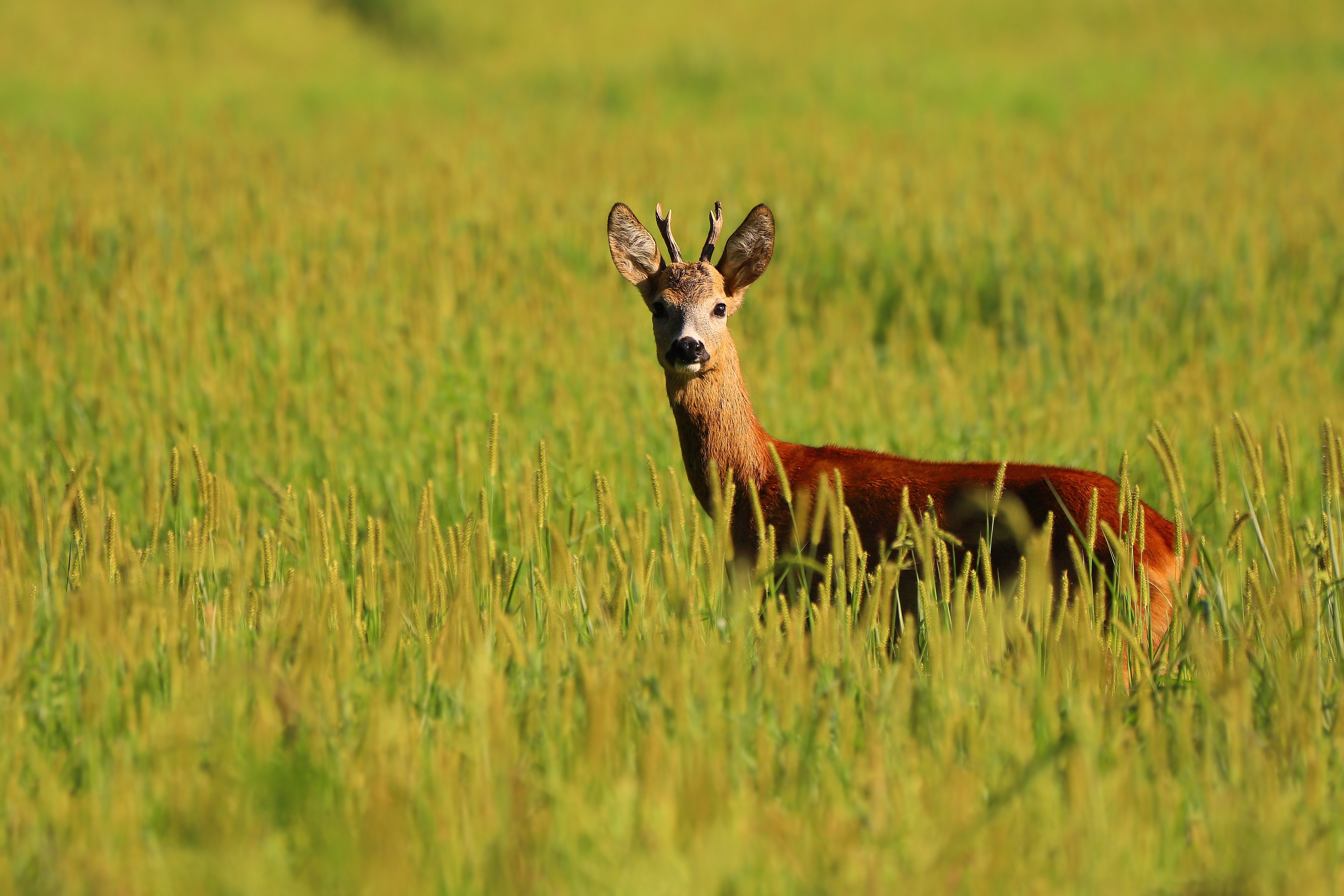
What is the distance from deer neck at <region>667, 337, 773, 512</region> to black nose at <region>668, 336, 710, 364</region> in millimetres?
179

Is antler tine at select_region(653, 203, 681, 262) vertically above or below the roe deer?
above

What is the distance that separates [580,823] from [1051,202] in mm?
9364

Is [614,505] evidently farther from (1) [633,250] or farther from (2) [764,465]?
(1) [633,250]

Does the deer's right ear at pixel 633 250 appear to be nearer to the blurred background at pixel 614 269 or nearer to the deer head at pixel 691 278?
the deer head at pixel 691 278

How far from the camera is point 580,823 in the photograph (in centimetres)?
198

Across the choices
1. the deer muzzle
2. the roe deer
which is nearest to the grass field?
the roe deer

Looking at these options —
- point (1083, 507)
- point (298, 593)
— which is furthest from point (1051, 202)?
point (298, 593)

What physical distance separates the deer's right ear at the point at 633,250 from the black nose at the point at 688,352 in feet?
1.35

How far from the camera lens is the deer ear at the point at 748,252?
180 inches

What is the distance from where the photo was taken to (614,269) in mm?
8812

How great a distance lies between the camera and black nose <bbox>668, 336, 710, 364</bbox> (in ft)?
14.3

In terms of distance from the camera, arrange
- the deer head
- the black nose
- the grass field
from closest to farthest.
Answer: the grass field < the black nose < the deer head

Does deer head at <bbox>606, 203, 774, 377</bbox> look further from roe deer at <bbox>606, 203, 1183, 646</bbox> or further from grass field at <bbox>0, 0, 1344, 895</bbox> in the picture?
grass field at <bbox>0, 0, 1344, 895</bbox>

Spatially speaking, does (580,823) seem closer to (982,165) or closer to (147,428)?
(147,428)
